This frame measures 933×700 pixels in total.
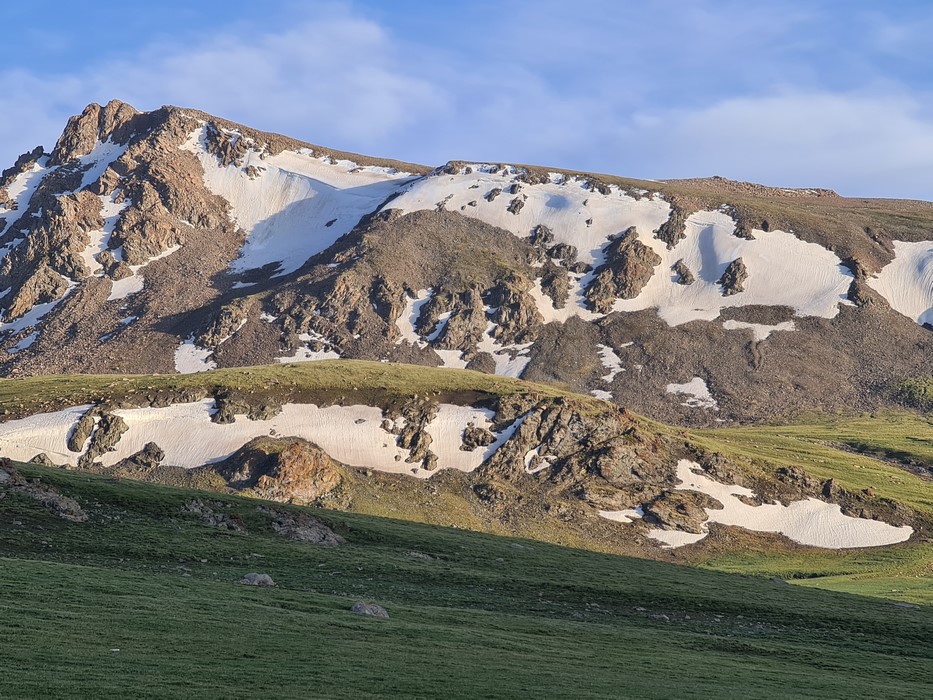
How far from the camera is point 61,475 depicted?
6462cm

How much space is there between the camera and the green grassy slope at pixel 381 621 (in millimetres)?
26672

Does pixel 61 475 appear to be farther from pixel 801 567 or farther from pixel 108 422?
pixel 801 567

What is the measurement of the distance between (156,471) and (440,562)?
188ft

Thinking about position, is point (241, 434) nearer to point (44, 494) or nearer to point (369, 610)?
point (44, 494)

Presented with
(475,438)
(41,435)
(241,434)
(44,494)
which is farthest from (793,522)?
(41,435)

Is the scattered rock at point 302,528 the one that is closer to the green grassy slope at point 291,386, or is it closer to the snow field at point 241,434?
the snow field at point 241,434

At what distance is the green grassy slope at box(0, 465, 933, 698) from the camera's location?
26.7m

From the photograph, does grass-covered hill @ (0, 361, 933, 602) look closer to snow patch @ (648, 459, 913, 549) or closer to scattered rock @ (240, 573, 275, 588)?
snow patch @ (648, 459, 913, 549)

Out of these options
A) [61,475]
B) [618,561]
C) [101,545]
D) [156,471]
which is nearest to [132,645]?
[101,545]

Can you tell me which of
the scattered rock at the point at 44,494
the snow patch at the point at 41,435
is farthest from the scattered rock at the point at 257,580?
the snow patch at the point at 41,435

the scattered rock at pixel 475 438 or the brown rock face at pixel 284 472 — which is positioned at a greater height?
the scattered rock at pixel 475 438

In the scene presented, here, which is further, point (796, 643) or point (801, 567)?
point (801, 567)

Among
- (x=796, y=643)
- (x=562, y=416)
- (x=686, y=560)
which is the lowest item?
(x=686, y=560)

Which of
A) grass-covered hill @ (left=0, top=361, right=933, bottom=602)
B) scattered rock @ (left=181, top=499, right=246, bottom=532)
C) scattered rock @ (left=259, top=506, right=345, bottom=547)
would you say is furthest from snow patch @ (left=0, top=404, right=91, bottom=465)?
scattered rock @ (left=259, top=506, right=345, bottom=547)
